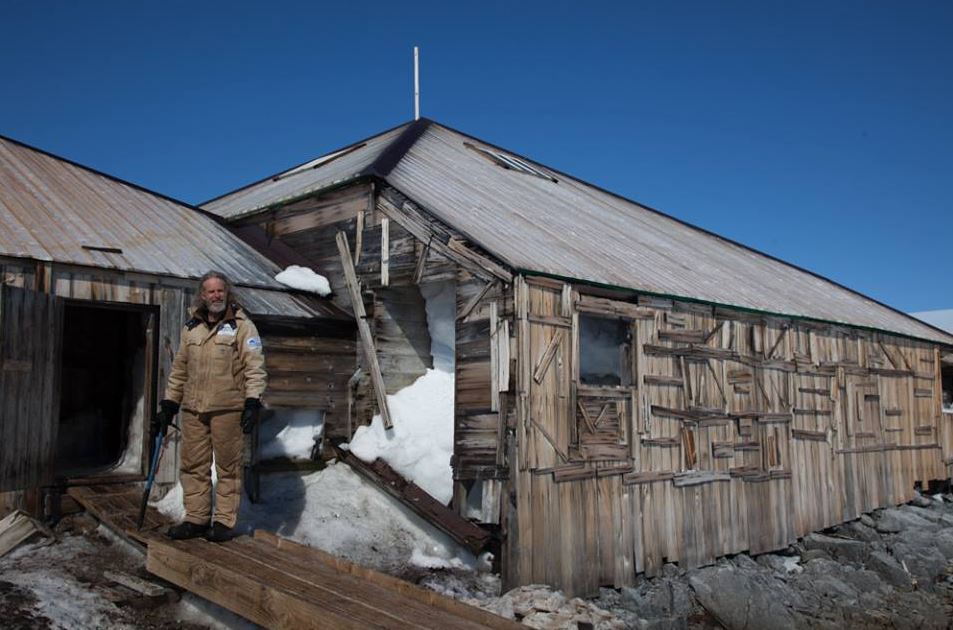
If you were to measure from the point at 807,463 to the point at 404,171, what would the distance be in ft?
27.7

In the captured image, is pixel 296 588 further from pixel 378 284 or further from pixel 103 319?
pixel 103 319

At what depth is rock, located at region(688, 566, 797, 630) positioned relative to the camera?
385 inches

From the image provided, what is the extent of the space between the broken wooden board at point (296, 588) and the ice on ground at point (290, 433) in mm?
3425

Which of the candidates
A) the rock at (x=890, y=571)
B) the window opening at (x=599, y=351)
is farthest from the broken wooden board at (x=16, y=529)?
the rock at (x=890, y=571)

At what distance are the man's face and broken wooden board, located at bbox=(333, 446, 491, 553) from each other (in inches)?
145

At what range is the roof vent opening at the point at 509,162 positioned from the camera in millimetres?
16797

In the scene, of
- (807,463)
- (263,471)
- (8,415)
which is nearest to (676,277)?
(807,463)

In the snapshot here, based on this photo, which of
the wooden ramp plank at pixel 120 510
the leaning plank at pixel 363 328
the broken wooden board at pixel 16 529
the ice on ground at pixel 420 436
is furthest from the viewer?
the leaning plank at pixel 363 328

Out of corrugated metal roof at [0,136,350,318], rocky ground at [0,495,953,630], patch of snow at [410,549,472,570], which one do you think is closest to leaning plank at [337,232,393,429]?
corrugated metal roof at [0,136,350,318]

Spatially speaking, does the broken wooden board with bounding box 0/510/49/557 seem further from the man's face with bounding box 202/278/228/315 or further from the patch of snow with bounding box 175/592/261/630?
the man's face with bounding box 202/278/228/315

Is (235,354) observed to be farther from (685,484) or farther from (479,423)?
(685,484)

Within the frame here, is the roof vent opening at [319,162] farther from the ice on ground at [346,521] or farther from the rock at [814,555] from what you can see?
the rock at [814,555]

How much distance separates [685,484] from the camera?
34.9ft

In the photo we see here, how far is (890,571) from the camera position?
1269 cm
